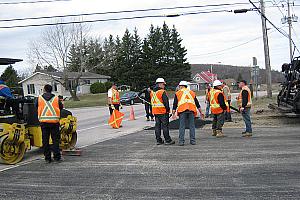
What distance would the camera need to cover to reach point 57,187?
20.5 ft

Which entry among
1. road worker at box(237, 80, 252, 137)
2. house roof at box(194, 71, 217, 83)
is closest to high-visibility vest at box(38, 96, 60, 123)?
road worker at box(237, 80, 252, 137)

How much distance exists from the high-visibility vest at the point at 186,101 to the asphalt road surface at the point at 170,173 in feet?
3.18

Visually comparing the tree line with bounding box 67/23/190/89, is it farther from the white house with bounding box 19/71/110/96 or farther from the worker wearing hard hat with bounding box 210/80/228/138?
the worker wearing hard hat with bounding box 210/80/228/138

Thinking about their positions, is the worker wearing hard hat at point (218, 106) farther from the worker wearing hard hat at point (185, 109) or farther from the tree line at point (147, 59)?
the tree line at point (147, 59)

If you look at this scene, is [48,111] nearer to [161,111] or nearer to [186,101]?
[161,111]

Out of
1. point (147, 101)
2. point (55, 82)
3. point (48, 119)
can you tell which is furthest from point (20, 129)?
point (55, 82)

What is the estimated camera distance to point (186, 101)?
32.3 ft

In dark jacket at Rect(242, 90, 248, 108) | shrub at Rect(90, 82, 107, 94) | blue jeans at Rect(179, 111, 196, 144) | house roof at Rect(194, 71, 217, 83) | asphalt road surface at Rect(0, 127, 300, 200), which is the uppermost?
house roof at Rect(194, 71, 217, 83)

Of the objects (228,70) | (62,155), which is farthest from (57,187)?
(228,70)

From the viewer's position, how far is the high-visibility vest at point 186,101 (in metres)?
9.82

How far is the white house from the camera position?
186ft

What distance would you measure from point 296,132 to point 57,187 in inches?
310

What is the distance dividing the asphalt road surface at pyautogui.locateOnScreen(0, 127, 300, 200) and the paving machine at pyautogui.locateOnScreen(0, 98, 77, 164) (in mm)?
534

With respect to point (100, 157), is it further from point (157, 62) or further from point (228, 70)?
point (228, 70)
